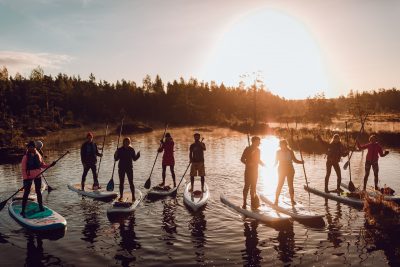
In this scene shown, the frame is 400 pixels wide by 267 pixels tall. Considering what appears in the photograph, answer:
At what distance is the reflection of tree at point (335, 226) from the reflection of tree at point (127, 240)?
6.00 metres

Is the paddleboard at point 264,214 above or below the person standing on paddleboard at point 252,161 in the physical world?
below

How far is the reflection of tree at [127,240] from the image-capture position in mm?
9469

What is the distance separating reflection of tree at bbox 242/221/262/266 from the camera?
9209 millimetres

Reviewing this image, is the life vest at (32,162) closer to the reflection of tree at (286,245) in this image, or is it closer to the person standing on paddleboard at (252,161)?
the person standing on paddleboard at (252,161)

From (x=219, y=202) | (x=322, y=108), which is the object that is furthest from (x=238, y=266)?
(x=322, y=108)

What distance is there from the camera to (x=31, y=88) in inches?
2933

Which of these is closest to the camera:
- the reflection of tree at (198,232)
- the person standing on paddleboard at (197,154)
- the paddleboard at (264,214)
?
the reflection of tree at (198,232)

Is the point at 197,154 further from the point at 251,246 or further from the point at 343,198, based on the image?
the point at 343,198

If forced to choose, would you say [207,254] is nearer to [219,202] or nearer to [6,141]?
[219,202]

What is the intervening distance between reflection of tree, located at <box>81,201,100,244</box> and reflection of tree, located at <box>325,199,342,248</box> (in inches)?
296

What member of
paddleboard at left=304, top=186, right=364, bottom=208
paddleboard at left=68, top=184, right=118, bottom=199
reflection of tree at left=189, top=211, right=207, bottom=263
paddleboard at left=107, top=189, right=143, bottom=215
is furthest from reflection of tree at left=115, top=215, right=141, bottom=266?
paddleboard at left=304, top=186, right=364, bottom=208

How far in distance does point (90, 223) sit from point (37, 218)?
5.91 ft

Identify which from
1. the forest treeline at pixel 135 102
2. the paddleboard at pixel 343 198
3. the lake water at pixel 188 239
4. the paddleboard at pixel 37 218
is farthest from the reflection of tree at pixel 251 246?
the forest treeline at pixel 135 102

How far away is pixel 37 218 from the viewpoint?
12.0 meters
